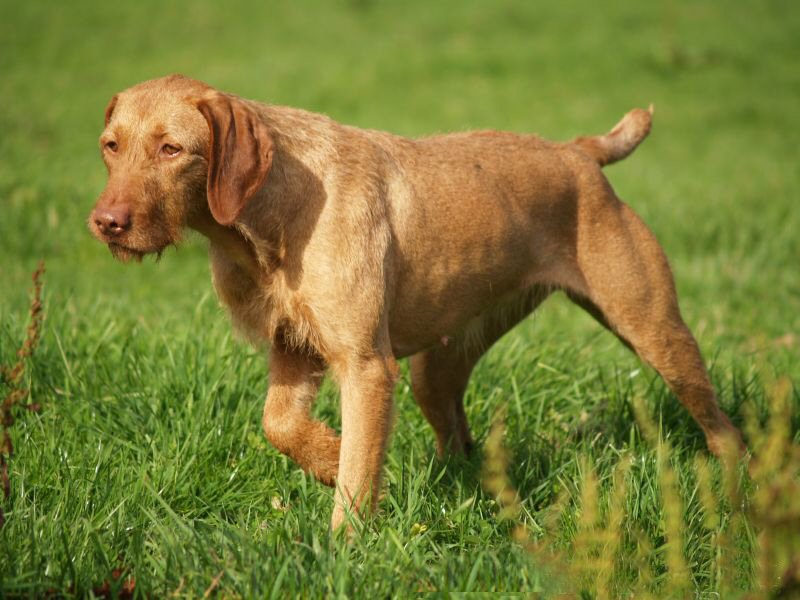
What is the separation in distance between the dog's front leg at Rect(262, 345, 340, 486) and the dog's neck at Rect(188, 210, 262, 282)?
16.4 inches

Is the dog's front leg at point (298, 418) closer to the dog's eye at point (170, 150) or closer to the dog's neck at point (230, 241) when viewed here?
the dog's neck at point (230, 241)

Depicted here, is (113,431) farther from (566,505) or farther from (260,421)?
(566,505)

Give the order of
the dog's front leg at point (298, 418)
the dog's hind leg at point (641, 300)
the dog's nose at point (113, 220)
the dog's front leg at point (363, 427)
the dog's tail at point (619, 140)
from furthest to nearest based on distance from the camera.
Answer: the dog's tail at point (619, 140) < the dog's hind leg at point (641, 300) < the dog's front leg at point (298, 418) < the dog's front leg at point (363, 427) < the dog's nose at point (113, 220)

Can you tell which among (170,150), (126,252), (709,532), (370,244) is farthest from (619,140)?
(126,252)

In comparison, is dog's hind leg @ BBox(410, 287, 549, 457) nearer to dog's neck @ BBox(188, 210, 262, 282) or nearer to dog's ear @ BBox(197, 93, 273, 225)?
dog's neck @ BBox(188, 210, 262, 282)

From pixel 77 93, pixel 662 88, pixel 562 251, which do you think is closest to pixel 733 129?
pixel 662 88

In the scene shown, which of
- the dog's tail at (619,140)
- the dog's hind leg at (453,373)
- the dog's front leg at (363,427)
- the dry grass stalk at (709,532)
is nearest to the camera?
the dry grass stalk at (709,532)

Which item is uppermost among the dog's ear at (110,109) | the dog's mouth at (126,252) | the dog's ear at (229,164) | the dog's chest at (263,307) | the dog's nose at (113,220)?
the dog's ear at (110,109)

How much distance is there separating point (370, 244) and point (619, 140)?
196 cm

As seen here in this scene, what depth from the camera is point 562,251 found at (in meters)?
4.74

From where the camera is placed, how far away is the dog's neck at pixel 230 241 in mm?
3865

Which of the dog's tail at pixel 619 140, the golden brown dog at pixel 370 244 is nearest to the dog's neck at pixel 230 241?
the golden brown dog at pixel 370 244

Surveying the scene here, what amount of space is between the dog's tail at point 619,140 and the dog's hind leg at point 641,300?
398 millimetres

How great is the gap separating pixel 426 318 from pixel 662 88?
17.5 meters
